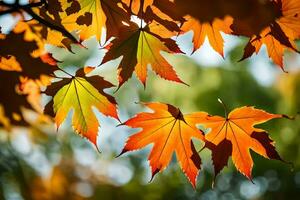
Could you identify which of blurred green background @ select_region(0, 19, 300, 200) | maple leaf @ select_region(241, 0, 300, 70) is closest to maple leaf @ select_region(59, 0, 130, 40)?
maple leaf @ select_region(241, 0, 300, 70)

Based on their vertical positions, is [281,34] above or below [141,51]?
below

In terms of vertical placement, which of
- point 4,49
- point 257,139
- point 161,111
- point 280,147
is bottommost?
point 280,147

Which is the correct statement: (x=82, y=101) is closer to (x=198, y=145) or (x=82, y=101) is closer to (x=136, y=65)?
(x=136, y=65)

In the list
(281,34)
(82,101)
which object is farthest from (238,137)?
(82,101)

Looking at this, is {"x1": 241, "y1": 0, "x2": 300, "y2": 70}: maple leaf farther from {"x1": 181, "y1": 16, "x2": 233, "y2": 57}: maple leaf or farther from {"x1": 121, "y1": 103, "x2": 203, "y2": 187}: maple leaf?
{"x1": 121, "y1": 103, "x2": 203, "y2": 187}: maple leaf

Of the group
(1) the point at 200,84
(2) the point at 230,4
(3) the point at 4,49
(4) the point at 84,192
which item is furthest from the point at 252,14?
(1) the point at 200,84

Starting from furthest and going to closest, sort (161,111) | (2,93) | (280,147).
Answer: (280,147) < (161,111) < (2,93)

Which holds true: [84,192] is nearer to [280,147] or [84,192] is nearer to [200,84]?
[200,84]
